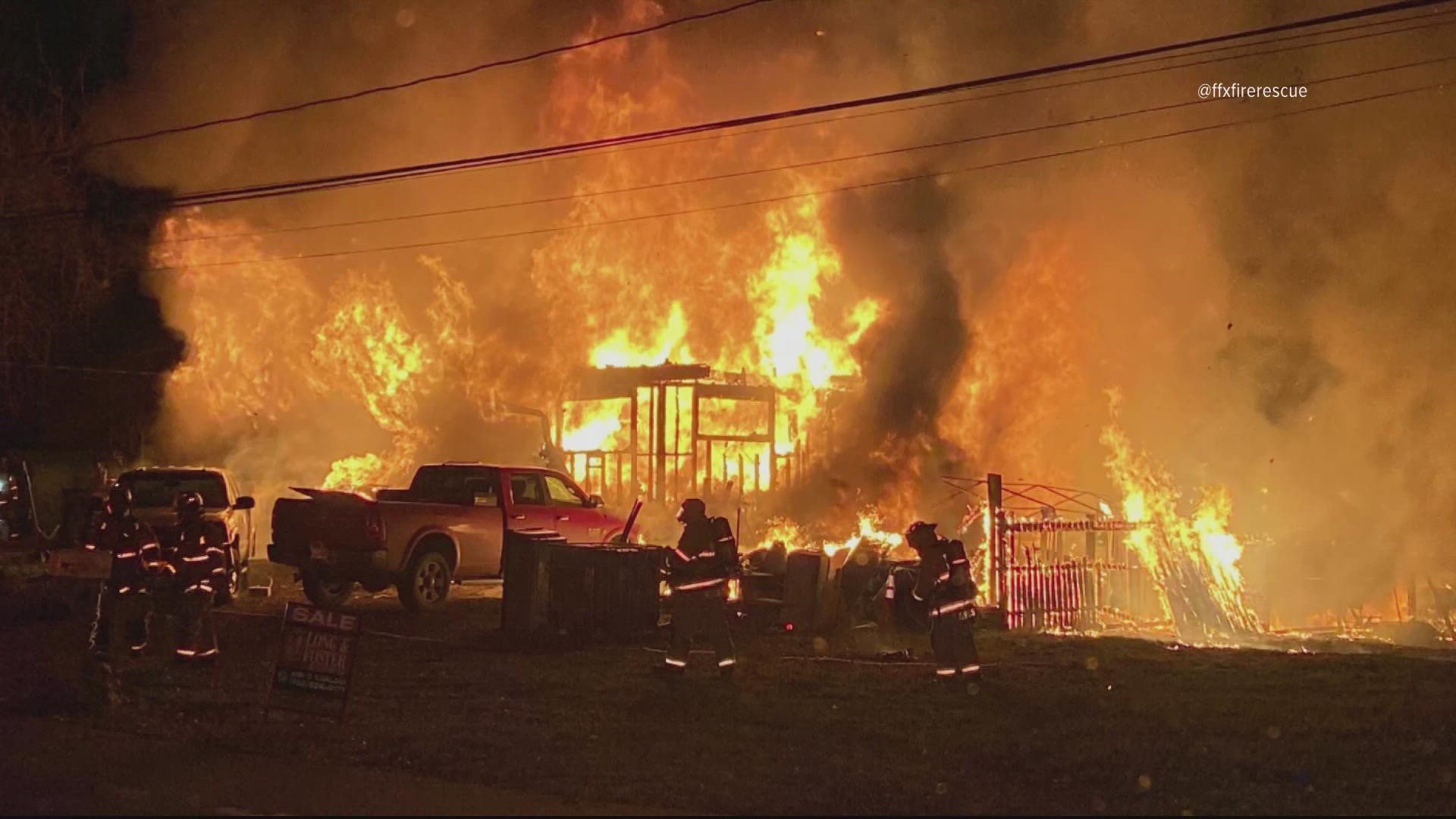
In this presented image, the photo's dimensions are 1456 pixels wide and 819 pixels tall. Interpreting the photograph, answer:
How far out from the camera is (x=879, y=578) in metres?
13.9

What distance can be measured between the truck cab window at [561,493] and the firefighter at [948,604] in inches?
279

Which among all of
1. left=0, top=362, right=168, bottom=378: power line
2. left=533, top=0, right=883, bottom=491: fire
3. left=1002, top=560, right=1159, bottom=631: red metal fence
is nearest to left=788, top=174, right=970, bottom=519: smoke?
left=533, top=0, right=883, bottom=491: fire

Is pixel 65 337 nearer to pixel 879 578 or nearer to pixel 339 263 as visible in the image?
pixel 339 263

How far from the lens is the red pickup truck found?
14.1 metres

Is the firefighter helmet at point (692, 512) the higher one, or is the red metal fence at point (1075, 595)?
the firefighter helmet at point (692, 512)

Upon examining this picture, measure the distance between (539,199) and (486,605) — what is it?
13.2 metres

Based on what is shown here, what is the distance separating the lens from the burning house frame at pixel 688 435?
72.2 ft

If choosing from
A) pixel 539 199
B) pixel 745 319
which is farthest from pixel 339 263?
pixel 745 319

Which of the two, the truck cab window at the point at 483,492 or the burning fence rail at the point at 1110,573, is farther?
the truck cab window at the point at 483,492

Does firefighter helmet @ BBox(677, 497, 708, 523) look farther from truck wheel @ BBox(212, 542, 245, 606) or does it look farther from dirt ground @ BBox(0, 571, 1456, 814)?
truck wheel @ BBox(212, 542, 245, 606)

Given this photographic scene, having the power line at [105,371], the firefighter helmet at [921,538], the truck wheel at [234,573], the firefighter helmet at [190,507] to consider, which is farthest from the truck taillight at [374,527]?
the power line at [105,371]

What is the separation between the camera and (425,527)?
1462 centimetres

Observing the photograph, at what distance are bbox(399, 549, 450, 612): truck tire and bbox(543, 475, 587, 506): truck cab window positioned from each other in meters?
1.91

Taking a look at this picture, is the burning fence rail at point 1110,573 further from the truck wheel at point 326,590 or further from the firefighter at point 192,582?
the firefighter at point 192,582
